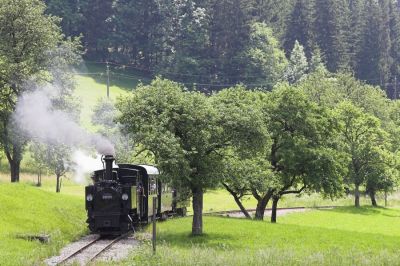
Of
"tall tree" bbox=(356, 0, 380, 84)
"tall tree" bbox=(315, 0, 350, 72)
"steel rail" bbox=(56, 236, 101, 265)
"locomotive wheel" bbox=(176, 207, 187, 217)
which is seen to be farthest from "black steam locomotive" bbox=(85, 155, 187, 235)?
"tall tree" bbox=(356, 0, 380, 84)

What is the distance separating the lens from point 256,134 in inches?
1353

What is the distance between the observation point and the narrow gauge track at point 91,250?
2556cm

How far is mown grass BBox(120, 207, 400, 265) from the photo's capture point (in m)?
24.6

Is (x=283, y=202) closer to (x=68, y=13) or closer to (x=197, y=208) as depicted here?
(x=197, y=208)

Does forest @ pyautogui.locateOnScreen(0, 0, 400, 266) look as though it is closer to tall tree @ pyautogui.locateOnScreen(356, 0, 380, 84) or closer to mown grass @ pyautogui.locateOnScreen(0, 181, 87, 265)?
mown grass @ pyautogui.locateOnScreen(0, 181, 87, 265)

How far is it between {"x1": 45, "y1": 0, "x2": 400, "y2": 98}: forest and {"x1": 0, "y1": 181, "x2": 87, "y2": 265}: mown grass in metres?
85.9

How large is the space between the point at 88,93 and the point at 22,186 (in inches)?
2614

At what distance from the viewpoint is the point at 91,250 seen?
94.6 feet

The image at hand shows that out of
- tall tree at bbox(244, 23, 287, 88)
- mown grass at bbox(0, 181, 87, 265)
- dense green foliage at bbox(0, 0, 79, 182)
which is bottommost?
mown grass at bbox(0, 181, 87, 265)

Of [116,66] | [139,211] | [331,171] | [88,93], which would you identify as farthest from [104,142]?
[116,66]

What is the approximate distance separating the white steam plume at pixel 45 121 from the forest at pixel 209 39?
7087 centimetres

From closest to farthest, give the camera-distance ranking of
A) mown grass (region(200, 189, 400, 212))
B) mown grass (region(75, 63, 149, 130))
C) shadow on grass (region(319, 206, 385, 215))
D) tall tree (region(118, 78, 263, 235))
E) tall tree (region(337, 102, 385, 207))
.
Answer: tall tree (region(118, 78, 263, 235)) → mown grass (region(200, 189, 400, 212)) → shadow on grass (region(319, 206, 385, 215)) → tall tree (region(337, 102, 385, 207)) → mown grass (region(75, 63, 149, 130))

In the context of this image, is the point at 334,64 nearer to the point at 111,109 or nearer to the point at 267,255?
the point at 111,109

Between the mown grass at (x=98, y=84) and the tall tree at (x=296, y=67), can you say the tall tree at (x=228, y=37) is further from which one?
the mown grass at (x=98, y=84)
